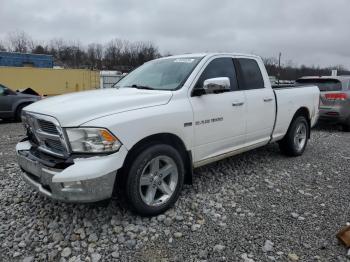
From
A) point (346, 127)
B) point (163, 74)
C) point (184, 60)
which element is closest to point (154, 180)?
point (163, 74)

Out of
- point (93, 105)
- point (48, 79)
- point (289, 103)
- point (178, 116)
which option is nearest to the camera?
point (93, 105)

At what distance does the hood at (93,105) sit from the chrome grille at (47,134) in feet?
0.22

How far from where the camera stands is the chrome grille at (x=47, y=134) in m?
2.98

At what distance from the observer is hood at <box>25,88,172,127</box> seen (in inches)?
116

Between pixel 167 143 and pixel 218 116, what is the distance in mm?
860

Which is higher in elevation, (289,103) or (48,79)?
(48,79)

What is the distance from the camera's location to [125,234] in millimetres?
3156

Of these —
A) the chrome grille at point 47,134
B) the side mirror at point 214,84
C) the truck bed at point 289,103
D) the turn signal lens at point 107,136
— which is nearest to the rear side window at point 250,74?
the truck bed at point 289,103

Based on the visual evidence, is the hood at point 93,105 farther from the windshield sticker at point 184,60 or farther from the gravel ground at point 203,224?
the gravel ground at point 203,224

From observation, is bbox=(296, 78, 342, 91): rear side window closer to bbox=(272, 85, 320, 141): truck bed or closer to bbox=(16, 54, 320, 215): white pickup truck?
bbox=(272, 85, 320, 141): truck bed

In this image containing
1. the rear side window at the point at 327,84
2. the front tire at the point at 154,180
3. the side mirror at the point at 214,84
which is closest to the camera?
the front tire at the point at 154,180

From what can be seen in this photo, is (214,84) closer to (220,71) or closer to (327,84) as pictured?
(220,71)

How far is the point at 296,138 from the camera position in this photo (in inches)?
234

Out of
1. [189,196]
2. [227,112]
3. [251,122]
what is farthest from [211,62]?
[189,196]
